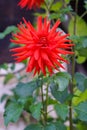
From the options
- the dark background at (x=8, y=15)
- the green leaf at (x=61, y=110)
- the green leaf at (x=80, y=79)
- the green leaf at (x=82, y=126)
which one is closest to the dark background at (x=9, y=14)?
the dark background at (x=8, y=15)

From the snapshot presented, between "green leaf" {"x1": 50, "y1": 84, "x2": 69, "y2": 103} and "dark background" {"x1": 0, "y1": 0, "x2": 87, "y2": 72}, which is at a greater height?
"dark background" {"x1": 0, "y1": 0, "x2": 87, "y2": 72}

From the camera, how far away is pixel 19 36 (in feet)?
2.42

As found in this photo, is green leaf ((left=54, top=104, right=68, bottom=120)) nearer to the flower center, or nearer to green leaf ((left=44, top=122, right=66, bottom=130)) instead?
green leaf ((left=44, top=122, right=66, bottom=130))

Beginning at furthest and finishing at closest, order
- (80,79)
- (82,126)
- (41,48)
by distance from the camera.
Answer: (82,126), (80,79), (41,48)

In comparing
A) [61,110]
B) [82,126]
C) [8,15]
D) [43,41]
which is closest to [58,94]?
[61,110]

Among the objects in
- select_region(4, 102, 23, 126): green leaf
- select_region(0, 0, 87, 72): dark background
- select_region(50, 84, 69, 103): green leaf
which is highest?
select_region(0, 0, 87, 72): dark background

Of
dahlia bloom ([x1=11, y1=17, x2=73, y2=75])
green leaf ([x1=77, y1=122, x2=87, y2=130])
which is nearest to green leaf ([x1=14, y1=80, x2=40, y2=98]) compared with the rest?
dahlia bloom ([x1=11, y1=17, x2=73, y2=75])

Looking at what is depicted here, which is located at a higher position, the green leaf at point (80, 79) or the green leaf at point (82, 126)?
the green leaf at point (80, 79)

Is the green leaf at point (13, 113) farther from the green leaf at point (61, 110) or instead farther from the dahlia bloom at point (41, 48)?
the dahlia bloom at point (41, 48)

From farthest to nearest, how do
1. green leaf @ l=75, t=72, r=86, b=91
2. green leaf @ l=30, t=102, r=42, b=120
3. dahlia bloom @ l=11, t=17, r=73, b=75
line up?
green leaf @ l=75, t=72, r=86, b=91 → green leaf @ l=30, t=102, r=42, b=120 → dahlia bloom @ l=11, t=17, r=73, b=75

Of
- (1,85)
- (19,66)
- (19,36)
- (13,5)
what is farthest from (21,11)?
(19,36)

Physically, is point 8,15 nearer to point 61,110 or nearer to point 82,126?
point 82,126

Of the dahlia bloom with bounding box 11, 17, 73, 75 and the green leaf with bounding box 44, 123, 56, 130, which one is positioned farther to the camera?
the green leaf with bounding box 44, 123, 56, 130

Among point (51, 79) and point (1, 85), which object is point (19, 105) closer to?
point (51, 79)
